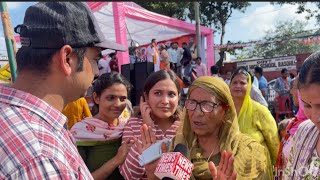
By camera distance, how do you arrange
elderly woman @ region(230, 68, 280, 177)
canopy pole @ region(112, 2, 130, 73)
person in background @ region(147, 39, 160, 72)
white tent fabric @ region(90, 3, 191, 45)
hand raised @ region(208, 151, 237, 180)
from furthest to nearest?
white tent fabric @ region(90, 3, 191, 45)
person in background @ region(147, 39, 160, 72)
canopy pole @ region(112, 2, 130, 73)
elderly woman @ region(230, 68, 280, 177)
hand raised @ region(208, 151, 237, 180)

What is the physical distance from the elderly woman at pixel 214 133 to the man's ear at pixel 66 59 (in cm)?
93

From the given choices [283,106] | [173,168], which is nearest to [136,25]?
[283,106]

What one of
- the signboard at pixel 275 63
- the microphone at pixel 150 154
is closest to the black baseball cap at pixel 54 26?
the microphone at pixel 150 154

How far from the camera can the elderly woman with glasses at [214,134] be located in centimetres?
201

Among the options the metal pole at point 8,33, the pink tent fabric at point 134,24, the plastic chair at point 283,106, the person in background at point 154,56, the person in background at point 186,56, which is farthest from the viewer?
the person in background at point 186,56

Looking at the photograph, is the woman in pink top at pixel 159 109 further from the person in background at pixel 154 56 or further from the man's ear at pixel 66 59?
the person in background at pixel 154 56

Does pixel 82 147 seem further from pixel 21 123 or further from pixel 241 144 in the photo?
pixel 21 123

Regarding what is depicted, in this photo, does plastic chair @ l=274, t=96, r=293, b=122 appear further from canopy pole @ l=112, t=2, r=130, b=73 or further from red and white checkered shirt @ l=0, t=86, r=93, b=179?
red and white checkered shirt @ l=0, t=86, r=93, b=179

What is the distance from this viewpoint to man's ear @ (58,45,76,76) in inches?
46.8

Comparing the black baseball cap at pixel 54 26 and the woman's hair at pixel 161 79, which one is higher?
the black baseball cap at pixel 54 26

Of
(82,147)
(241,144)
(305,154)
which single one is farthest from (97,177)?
(305,154)

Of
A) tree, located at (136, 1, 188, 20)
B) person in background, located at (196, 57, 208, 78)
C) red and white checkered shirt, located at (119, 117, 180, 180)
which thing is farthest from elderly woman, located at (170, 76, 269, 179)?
tree, located at (136, 1, 188, 20)

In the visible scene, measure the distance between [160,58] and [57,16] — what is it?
1016 centimetres

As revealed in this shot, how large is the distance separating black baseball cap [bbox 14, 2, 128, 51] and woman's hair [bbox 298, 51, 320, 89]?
0.98 meters
